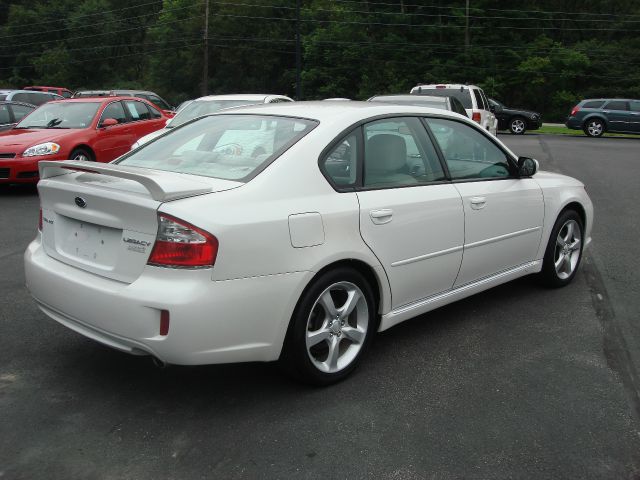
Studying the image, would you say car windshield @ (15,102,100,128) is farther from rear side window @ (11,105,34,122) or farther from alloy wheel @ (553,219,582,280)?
alloy wheel @ (553,219,582,280)

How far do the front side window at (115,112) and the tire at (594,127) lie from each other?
863 inches

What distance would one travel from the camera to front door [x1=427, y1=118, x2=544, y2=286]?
4.34 meters

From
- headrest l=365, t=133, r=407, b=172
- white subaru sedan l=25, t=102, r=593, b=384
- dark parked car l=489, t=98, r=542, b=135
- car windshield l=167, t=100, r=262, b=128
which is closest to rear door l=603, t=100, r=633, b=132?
dark parked car l=489, t=98, r=542, b=135

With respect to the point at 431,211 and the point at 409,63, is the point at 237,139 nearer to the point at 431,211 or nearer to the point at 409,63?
the point at 431,211

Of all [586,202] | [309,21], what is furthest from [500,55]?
[586,202]

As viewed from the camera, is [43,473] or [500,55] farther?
[500,55]

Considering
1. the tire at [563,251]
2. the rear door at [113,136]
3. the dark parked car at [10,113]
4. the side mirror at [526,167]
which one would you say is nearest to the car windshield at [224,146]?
the side mirror at [526,167]

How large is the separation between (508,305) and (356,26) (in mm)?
53404

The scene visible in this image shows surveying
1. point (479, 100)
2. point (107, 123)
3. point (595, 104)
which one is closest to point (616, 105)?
point (595, 104)

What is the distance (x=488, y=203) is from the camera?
175 inches

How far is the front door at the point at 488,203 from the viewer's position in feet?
14.2

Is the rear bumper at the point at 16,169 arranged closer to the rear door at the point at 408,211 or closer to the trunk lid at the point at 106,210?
the trunk lid at the point at 106,210

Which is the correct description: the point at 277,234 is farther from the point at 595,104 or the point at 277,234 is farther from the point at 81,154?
the point at 595,104

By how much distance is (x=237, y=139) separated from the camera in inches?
152
